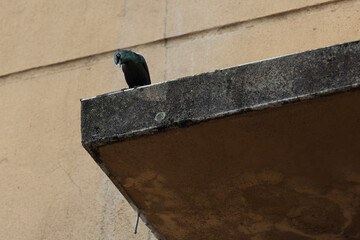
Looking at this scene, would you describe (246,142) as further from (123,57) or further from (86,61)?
(86,61)

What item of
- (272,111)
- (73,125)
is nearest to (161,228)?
(272,111)

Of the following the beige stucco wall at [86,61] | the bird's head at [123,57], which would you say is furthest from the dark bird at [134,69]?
the beige stucco wall at [86,61]

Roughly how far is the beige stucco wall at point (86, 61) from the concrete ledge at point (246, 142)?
2.39 feet

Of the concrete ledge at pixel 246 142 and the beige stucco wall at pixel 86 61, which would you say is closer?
the concrete ledge at pixel 246 142

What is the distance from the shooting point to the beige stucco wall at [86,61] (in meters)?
3.22

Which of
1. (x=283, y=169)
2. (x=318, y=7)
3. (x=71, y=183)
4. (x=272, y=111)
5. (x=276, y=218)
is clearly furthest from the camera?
(x=318, y=7)

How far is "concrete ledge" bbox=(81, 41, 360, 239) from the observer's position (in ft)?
6.94

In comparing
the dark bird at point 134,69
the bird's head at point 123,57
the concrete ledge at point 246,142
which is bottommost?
the concrete ledge at point 246,142

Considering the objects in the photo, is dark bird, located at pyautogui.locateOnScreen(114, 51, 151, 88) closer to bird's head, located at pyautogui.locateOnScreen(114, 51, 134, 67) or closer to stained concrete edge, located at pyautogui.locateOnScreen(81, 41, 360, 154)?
bird's head, located at pyautogui.locateOnScreen(114, 51, 134, 67)

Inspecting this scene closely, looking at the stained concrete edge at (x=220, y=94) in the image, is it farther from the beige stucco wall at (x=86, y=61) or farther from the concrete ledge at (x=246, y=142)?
the beige stucco wall at (x=86, y=61)

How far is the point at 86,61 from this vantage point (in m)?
3.75

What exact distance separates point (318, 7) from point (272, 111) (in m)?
1.57

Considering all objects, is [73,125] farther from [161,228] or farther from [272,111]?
[272,111]

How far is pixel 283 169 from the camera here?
2.29 meters
